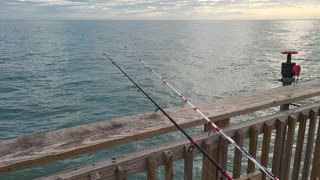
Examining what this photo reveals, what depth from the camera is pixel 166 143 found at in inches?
83.5

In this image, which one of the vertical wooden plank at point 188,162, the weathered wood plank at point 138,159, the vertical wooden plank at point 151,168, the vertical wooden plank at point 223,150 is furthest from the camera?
the vertical wooden plank at point 223,150

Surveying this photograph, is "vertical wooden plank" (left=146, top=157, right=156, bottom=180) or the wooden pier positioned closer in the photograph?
the wooden pier

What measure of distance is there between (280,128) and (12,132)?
9897 mm

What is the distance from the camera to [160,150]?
205 cm

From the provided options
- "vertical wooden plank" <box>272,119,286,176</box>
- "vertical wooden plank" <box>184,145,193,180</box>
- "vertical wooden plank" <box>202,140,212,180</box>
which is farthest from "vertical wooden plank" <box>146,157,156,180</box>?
"vertical wooden plank" <box>272,119,286,176</box>

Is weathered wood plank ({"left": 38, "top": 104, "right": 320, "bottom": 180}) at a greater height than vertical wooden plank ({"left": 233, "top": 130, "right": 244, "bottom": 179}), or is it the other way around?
weathered wood plank ({"left": 38, "top": 104, "right": 320, "bottom": 180})

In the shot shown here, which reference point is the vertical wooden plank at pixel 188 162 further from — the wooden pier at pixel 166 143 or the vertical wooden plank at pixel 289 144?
the vertical wooden plank at pixel 289 144

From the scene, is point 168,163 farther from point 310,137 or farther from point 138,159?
point 310,137

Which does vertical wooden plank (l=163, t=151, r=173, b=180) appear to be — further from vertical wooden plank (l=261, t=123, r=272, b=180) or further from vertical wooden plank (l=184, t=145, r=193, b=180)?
vertical wooden plank (l=261, t=123, r=272, b=180)

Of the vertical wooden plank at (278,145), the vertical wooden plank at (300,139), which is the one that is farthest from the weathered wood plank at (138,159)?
the vertical wooden plank at (300,139)

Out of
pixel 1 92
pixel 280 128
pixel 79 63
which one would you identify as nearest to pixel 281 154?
pixel 280 128

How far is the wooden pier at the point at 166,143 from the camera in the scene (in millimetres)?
1861

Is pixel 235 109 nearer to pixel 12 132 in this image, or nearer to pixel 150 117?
pixel 150 117

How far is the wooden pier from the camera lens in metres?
1.86
